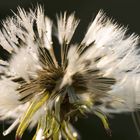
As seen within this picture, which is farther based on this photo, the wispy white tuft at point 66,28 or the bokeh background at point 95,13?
the bokeh background at point 95,13

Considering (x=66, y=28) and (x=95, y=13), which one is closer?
(x=66, y=28)

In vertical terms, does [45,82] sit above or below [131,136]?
above

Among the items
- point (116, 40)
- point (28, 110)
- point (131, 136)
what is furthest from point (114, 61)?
point (131, 136)

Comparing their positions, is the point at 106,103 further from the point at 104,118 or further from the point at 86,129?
the point at 86,129

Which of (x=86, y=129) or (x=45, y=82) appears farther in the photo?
(x=86, y=129)

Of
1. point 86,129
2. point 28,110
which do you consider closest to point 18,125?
point 28,110

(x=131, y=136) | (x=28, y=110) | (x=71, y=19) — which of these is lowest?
(x=131, y=136)

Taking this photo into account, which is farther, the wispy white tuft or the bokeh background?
the bokeh background
